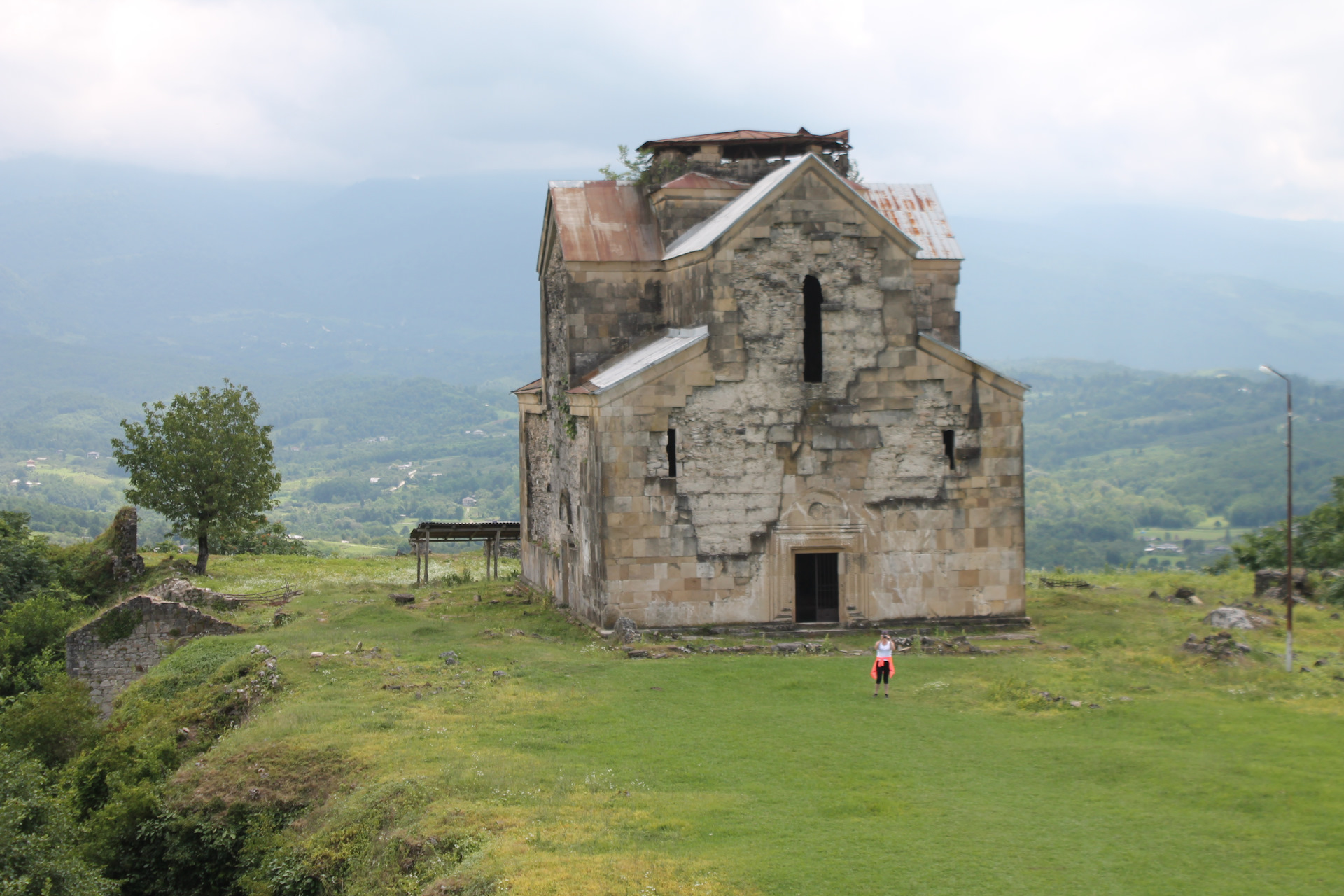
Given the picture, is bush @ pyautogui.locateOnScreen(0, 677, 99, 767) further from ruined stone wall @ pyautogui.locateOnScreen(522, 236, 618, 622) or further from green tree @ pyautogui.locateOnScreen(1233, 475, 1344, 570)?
green tree @ pyautogui.locateOnScreen(1233, 475, 1344, 570)

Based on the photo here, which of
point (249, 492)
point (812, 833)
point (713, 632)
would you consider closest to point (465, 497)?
point (249, 492)

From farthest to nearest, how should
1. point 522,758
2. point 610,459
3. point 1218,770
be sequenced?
1. point 610,459
2. point 522,758
3. point 1218,770

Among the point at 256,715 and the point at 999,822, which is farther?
the point at 256,715

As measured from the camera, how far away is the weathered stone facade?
79.4 feet

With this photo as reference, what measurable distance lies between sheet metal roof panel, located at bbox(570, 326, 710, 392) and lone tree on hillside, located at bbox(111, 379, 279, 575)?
1642 cm

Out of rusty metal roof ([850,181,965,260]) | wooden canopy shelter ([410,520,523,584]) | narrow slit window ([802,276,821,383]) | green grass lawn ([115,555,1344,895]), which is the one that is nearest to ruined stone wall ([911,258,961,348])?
rusty metal roof ([850,181,965,260])

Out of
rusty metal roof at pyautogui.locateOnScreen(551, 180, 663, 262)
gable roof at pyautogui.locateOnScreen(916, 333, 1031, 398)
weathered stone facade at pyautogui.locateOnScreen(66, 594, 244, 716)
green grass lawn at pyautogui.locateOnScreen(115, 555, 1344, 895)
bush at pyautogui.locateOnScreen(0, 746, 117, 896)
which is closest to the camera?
green grass lawn at pyautogui.locateOnScreen(115, 555, 1344, 895)

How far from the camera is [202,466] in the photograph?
122 ft

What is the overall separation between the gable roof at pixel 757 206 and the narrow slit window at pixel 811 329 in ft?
6.03

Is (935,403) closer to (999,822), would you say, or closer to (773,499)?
(773,499)

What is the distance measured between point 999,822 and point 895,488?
38.7ft

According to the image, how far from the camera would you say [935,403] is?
→ 77.8ft

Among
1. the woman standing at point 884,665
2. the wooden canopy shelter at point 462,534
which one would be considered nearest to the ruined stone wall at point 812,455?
the woman standing at point 884,665

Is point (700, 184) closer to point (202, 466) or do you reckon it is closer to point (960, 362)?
point (960, 362)
